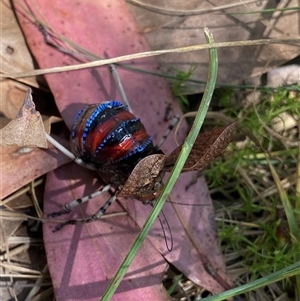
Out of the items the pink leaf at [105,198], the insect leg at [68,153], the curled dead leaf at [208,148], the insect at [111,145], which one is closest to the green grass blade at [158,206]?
the curled dead leaf at [208,148]

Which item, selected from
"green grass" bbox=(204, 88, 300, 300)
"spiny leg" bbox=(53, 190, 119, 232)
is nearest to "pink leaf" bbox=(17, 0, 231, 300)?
"spiny leg" bbox=(53, 190, 119, 232)

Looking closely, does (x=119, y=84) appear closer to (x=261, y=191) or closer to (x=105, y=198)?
(x=105, y=198)

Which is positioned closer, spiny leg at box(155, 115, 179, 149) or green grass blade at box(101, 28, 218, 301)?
green grass blade at box(101, 28, 218, 301)

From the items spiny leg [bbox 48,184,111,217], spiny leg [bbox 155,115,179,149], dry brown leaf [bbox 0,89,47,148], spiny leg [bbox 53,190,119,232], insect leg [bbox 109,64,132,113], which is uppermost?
dry brown leaf [bbox 0,89,47,148]

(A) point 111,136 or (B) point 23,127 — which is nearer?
(B) point 23,127

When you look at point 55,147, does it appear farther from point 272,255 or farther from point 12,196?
point 272,255

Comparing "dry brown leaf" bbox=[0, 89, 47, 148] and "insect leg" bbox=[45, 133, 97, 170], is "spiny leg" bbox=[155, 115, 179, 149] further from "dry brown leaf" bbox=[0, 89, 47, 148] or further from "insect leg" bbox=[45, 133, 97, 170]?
"dry brown leaf" bbox=[0, 89, 47, 148]

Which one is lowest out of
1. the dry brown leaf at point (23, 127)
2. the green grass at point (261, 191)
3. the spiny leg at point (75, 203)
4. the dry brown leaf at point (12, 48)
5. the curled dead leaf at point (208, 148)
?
the green grass at point (261, 191)

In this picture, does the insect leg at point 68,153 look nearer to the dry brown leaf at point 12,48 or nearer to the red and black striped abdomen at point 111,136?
the red and black striped abdomen at point 111,136

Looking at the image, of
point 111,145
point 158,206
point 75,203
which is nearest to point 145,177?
point 158,206
